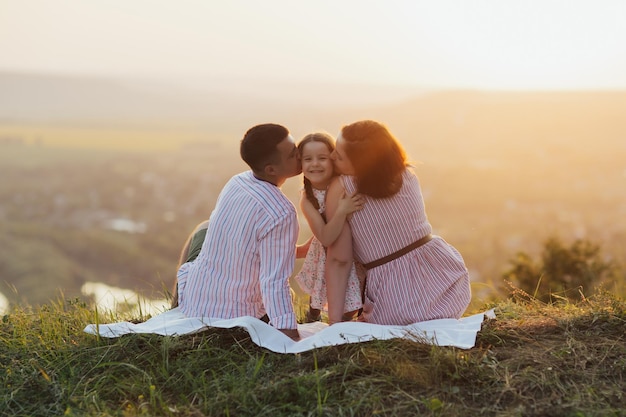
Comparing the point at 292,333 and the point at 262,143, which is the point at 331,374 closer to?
the point at 292,333

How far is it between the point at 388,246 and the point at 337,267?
0.37 meters

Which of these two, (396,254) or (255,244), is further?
(396,254)

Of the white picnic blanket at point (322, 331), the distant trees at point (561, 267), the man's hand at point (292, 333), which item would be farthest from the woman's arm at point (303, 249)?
the distant trees at point (561, 267)

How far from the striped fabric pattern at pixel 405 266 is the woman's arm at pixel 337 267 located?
0.29 feet

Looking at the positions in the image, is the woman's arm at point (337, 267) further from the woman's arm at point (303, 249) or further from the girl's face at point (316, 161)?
the woman's arm at point (303, 249)

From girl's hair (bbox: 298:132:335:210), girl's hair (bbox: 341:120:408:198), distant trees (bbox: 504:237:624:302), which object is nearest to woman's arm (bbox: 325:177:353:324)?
girl's hair (bbox: 298:132:335:210)

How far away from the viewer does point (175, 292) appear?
15.0ft

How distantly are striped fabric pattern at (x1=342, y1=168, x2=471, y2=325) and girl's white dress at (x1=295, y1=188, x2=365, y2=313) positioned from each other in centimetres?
10

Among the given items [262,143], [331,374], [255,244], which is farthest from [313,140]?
[331,374]

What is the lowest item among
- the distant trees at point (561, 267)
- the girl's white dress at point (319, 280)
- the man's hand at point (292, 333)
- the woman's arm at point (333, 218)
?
the distant trees at point (561, 267)

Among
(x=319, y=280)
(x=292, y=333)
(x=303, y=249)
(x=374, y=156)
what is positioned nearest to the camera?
(x=292, y=333)

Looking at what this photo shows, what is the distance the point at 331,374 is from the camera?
10.8 ft

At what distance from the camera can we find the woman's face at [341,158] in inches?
156

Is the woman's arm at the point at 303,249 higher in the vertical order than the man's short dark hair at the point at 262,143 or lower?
lower
